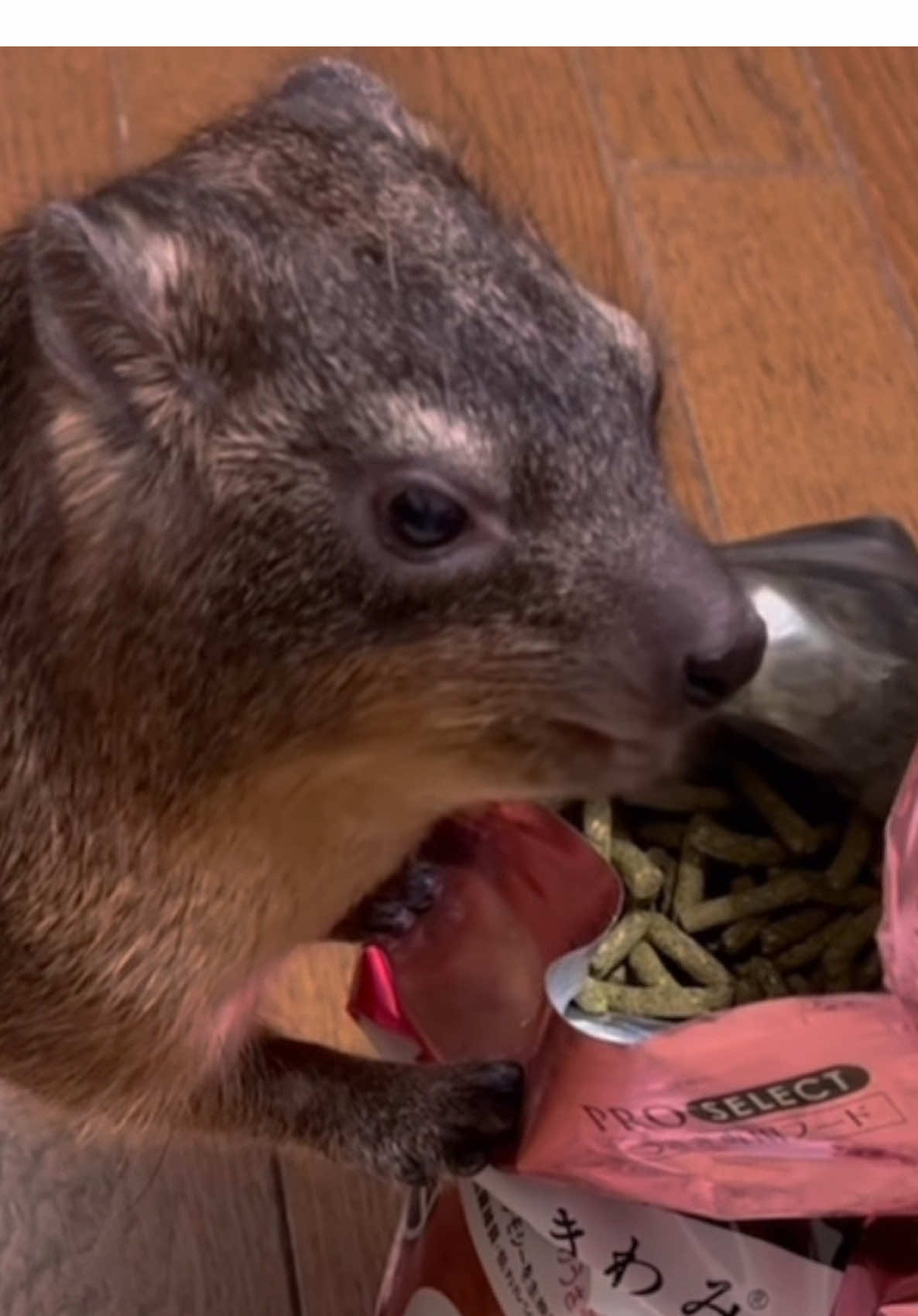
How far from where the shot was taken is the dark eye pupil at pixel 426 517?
2.50 feet

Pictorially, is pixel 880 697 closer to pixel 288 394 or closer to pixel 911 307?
pixel 288 394


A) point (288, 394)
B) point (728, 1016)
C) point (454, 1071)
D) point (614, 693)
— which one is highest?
point (288, 394)

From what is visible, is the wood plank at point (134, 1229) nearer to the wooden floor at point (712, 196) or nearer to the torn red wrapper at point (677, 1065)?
the wooden floor at point (712, 196)

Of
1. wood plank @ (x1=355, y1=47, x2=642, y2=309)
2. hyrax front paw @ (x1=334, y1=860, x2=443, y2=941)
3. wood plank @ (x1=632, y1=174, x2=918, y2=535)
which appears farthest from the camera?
wood plank @ (x1=355, y1=47, x2=642, y2=309)

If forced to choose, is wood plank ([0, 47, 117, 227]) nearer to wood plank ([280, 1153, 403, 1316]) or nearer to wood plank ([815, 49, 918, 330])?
wood plank ([815, 49, 918, 330])

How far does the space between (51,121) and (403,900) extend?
37.3 inches

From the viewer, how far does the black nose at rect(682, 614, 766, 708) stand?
78cm

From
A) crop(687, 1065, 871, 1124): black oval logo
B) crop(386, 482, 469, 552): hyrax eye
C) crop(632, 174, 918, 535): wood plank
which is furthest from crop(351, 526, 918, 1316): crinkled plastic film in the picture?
crop(632, 174, 918, 535): wood plank

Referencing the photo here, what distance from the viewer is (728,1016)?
80 cm

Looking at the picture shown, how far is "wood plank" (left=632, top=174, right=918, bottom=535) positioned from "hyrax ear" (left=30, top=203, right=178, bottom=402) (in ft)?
2.74

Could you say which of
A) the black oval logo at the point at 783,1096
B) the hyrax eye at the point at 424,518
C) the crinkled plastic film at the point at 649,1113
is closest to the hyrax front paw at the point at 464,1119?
the crinkled plastic film at the point at 649,1113
